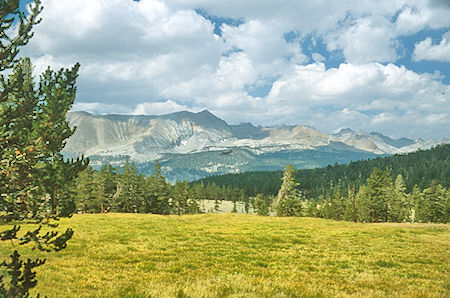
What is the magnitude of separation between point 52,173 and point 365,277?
44.4 ft

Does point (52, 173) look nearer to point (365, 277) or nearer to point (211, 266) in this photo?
point (211, 266)

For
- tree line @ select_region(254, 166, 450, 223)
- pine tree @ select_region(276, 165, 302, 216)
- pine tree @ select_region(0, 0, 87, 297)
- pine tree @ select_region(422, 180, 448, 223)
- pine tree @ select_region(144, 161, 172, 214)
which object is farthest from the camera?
pine tree @ select_region(144, 161, 172, 214)

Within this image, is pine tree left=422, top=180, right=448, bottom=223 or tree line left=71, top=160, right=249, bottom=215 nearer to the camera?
tree line left=71, top=160, right=249, bottom=215

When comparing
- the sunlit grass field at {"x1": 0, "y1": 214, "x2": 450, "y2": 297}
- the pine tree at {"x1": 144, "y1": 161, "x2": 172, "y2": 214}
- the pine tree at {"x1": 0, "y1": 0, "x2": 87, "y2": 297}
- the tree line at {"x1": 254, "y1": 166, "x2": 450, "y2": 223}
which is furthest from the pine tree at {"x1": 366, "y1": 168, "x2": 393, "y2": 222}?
the pine tree at {"x1": 0, "y1": 0, "x2": 87, "y2": 297}

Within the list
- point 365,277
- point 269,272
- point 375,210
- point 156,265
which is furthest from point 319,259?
point 375,210

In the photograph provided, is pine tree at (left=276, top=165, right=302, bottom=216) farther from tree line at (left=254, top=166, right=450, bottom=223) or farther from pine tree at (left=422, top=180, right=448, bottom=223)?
pine tree at (left=422, top=180, right=448, bottom=223)

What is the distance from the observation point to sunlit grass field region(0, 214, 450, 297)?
10492 mm

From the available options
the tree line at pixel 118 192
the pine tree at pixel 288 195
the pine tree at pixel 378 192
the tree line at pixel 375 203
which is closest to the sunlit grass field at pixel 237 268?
the pine tree at pixel 378 192

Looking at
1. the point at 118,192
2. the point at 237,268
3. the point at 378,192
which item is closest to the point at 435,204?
the point at 378,192

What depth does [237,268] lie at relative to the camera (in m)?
14.2

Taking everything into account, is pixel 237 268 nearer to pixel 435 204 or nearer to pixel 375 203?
pixel 375 203

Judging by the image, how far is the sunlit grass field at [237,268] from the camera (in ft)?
34.4

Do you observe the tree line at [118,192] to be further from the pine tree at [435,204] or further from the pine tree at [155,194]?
the pine tree at [435,204]

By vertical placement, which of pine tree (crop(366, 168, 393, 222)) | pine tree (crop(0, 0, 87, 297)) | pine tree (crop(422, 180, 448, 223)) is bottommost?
pine tree (crop(422, 180, 448, 223))
